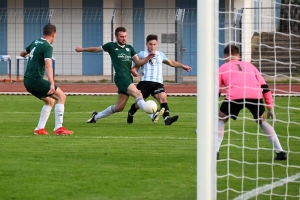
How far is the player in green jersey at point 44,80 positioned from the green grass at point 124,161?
0.31 meters

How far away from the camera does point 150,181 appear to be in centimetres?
809

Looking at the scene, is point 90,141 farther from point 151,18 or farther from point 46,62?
point 151,18

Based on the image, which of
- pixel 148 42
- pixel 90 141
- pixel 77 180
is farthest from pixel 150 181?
pixel 148 42

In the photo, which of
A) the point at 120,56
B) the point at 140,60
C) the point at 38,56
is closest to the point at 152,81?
the point at 140,60

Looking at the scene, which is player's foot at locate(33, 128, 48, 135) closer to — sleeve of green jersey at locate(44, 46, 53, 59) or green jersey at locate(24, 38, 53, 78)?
green jersey at locate(24, 38, 53, 78)

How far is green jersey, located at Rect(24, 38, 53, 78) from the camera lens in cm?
1213

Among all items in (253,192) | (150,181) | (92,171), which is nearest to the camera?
(253,192)

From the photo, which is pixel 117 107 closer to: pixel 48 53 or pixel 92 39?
pixel 48 53

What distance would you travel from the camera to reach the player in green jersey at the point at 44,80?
12.2 metres

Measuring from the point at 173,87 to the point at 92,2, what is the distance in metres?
8.11

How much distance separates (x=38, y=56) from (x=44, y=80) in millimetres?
384

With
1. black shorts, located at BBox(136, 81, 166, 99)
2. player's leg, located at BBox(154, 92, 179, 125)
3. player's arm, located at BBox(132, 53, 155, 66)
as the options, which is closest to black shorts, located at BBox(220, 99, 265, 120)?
player's arm, located at BBox(132, 53, 155, 66)

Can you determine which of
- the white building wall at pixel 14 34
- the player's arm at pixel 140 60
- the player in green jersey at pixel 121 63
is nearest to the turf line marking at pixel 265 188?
the player's arm at pixel 140 60

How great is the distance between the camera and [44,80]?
488 inches
